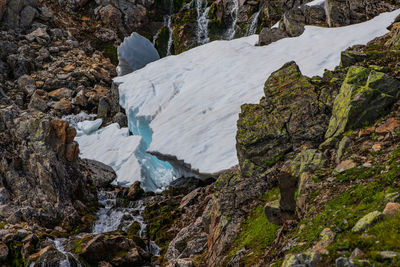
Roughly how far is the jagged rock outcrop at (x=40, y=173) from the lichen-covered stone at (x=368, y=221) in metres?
18.6

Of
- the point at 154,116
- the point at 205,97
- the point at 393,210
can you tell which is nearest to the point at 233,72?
the point at 205,97

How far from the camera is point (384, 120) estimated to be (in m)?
10.6

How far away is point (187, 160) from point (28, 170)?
35.7 feet

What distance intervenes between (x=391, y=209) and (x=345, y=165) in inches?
116

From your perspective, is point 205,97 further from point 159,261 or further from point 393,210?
point 393,210

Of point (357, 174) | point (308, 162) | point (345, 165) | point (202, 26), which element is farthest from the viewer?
point (202, 26)

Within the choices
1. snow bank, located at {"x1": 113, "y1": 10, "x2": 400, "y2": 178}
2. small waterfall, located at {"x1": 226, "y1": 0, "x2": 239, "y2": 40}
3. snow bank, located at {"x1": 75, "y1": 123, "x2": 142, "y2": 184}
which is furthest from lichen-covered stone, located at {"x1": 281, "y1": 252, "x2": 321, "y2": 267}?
small waterfall, located at {"x1": 226, "y1": 0, "x2": 239, "y2": 40}

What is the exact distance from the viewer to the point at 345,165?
9.77 m

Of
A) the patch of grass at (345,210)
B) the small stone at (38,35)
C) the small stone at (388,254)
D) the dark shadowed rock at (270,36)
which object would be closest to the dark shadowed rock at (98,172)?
the dark shadowed rock at (270,36)

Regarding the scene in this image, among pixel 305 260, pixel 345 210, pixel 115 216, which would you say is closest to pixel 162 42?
pixel 115 216

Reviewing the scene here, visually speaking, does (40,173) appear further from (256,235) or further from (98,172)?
(256,235)

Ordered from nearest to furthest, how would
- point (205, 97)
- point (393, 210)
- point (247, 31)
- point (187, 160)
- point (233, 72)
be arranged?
point (393, 210) → point (187, 160) → point (205, 97) → point (233, 72) → point (247, 31)

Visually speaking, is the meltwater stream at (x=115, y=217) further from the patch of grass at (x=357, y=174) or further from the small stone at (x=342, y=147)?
the patch of grass at (x=357, y=174)

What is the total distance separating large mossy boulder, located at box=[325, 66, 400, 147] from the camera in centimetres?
1091
